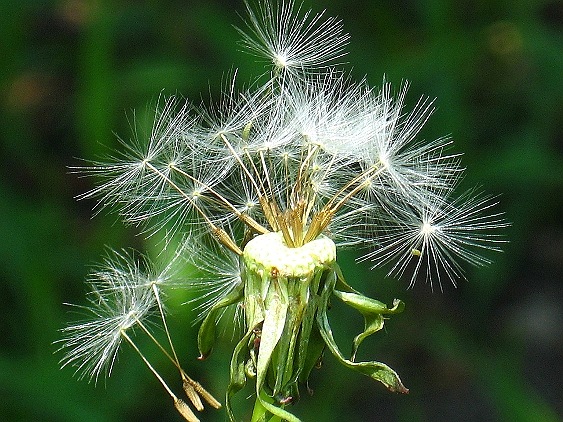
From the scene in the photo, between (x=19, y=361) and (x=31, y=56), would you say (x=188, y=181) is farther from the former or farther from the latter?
(x=31, y=56)

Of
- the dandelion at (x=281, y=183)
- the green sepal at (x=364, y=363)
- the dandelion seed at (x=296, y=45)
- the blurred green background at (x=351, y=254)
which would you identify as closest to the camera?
the green sepal at (x=364, y=363)

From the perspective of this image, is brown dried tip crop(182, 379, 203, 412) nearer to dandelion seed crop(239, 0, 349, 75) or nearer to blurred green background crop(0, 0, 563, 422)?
dandelion seed crop(239, 0, 349, 75)

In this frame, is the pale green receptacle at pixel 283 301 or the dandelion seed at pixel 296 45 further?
the dandelion seed at pixel 296 45

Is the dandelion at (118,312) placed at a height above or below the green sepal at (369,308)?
below

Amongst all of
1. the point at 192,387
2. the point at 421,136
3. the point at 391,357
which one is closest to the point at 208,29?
the point at 421,136

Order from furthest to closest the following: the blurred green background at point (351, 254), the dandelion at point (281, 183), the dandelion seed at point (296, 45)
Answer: the blurred green background at point (351, 254) < the dandelion seed at point (296, 45) < the dandelion at point (281, 183)

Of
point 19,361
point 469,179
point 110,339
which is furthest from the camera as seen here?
point 469,179

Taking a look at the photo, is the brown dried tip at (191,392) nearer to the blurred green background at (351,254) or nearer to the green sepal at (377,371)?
the green sepal at (377,371)

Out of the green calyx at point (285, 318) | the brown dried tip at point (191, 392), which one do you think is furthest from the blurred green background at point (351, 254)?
the green calyx at point (285, 318)
